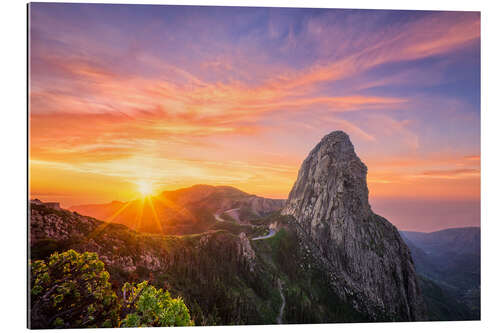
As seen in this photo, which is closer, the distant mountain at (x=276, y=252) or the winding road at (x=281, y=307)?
the distant mountain at (x=276, y=252)

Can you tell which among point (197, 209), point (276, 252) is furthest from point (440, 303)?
point (276, 252)

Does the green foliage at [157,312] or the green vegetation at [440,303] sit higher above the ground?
the green foliage at [157,312]

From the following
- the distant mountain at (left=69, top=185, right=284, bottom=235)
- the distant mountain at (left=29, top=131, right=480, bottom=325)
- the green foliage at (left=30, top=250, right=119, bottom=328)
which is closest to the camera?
the green foliage at (left=30, top=250, right=119, bottom=328)

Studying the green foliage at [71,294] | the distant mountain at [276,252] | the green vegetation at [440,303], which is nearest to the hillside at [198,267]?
the distant mountain at [276,252]

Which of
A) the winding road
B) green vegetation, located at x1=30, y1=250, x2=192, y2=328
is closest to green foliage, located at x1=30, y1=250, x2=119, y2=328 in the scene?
green vegetation, located at x1=30, y1=250, x2=192, y2=328

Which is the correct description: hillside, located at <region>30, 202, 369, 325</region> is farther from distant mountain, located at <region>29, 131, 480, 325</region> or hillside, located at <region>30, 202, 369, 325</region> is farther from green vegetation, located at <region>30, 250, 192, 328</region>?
green vegetation, located at <region>30, 250, 192, 328</region>

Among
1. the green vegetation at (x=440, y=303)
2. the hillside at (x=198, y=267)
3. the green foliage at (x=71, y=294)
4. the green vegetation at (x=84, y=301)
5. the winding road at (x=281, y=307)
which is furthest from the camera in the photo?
the green vegetation at (x=440, y=303)

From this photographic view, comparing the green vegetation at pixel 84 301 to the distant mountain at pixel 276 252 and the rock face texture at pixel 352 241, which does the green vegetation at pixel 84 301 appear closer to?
the distant mountain at pixel 276 252

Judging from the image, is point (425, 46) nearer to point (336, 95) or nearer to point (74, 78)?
point (336, 95)

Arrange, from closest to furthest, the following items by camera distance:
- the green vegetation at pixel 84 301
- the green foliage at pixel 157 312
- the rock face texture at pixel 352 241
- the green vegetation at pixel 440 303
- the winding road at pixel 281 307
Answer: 1. the green foliage at pixel 157 312
2. the green vegetation at pixel 84 301
3. the winding road at pixel 281 307
4. the rock face texture at pixel 352 241
5. the green vegetation at pixel 440 303

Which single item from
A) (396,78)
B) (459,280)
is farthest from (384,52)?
(459,280)
